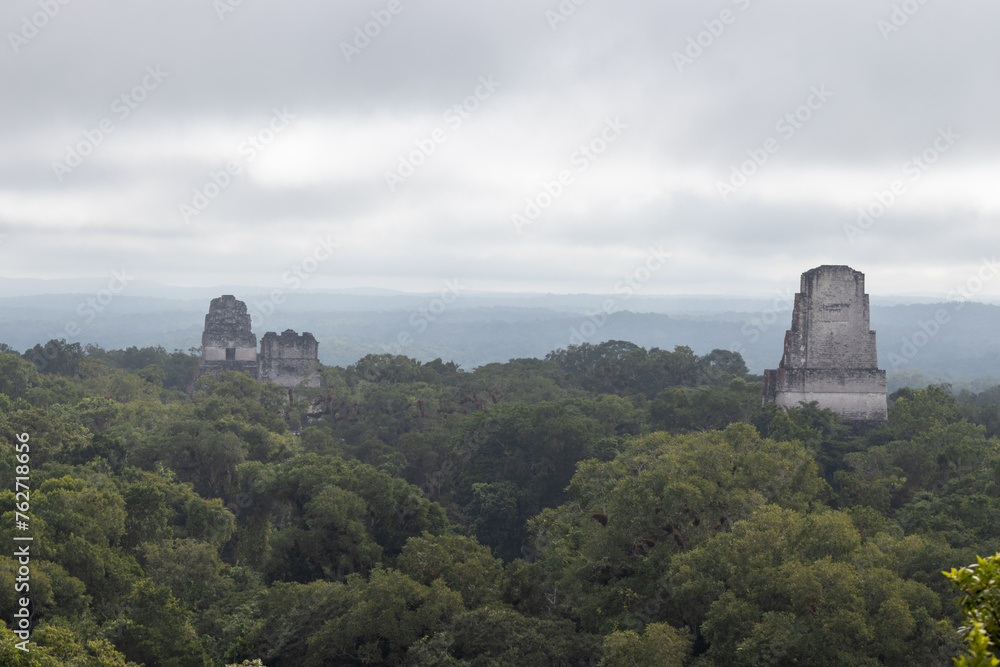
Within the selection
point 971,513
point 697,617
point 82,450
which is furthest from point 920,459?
point 82,450

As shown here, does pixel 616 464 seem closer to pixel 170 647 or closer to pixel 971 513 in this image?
pixel 971 513

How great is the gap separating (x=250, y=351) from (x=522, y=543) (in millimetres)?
25773

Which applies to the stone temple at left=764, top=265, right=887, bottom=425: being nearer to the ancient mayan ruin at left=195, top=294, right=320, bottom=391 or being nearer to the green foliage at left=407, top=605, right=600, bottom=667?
the green foliage at left=407, top=605, right=600, bottom=667

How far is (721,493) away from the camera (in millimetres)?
15758

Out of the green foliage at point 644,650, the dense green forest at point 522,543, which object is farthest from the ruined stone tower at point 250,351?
the green foliage at point 644,650

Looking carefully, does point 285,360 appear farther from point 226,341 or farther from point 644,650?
point 644,650

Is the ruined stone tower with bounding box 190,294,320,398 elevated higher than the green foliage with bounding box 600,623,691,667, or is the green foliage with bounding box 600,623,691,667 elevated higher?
the ruined stone tower with bounding box 190,294,320,398

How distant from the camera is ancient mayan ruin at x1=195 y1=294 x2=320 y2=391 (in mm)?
43875

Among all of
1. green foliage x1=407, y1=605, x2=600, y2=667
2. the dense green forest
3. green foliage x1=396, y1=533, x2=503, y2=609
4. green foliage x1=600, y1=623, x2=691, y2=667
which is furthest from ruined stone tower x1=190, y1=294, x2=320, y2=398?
green foliage x1=600, y1=623, x2=691, y2=667

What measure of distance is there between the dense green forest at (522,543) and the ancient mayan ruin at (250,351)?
13.3 metres

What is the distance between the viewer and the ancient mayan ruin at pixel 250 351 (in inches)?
1727

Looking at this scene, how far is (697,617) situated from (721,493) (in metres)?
2.84

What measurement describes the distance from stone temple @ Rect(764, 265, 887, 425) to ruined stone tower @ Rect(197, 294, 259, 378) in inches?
1163

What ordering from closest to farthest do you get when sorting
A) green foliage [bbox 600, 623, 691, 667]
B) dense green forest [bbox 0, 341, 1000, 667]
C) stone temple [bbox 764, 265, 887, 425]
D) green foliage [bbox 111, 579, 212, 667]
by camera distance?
green foliage [bbox 600, 623, 691, 667] < dense green forest [bbox 0, 341, 1000, 667] < green foliage [bbox 111, 579, 212, 667] < stone temple [bbox 764, 265, 887, 425]
